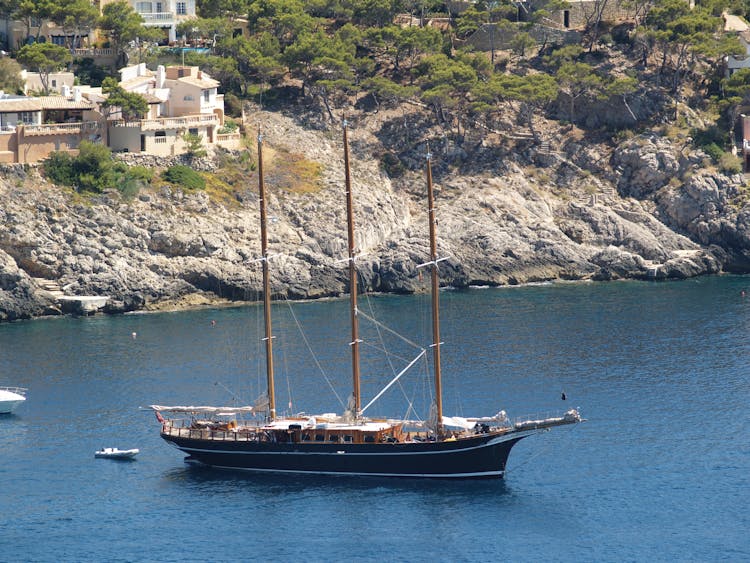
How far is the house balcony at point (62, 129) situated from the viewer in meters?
148

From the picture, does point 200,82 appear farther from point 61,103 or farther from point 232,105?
point 61,103

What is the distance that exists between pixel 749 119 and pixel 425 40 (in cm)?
3365

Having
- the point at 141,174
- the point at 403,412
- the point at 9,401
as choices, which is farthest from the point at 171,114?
the point at 403,412

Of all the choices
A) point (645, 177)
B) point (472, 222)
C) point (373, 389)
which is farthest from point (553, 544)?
point (645, 177)

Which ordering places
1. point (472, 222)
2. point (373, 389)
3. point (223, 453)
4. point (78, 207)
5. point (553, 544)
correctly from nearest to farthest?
point (553, 544)
point (223, 453)
point (373, 389)
point (78, 207)
point (472, 222)

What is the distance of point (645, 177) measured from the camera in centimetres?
16175

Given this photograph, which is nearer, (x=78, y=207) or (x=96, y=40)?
(x=78, y=207)

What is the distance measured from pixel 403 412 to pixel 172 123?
185 ft

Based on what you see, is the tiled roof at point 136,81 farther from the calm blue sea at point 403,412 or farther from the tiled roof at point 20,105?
the calm blue sea at point 403,412

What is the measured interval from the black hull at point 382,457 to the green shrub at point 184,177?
55.1 m

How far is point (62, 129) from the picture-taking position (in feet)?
493

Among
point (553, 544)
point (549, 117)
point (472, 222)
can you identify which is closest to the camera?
point (553, 544)

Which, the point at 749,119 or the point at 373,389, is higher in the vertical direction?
the point at 749,119

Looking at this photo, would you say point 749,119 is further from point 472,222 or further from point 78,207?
point 78,207
